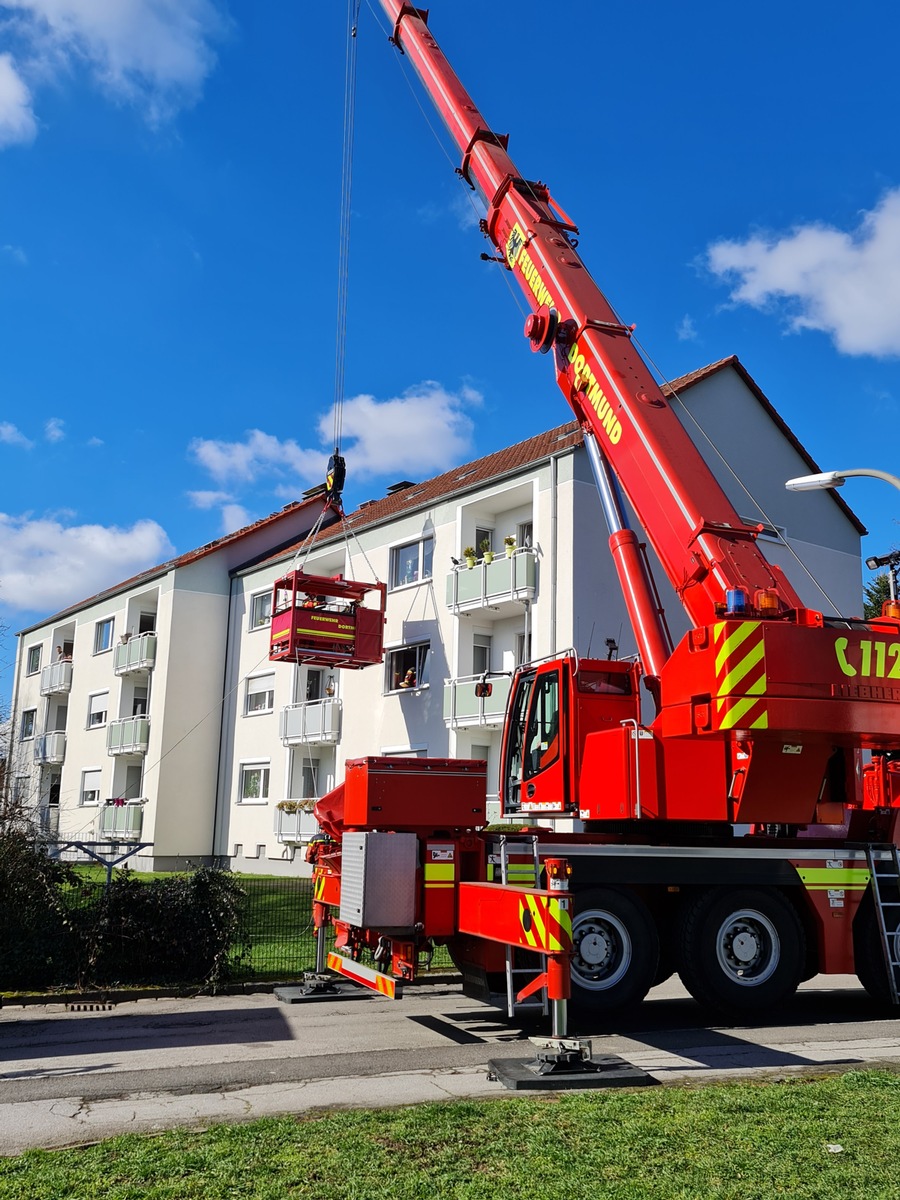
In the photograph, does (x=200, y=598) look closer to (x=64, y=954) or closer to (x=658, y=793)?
(x=64, y=954)

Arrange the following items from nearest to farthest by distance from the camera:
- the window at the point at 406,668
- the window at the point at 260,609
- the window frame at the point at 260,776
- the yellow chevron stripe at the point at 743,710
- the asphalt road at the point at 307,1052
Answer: the asphalt road at the point at 307,1052
the yellow chevron stripe at the point at 743,710
the window at the point at 406,668
the window frame at the point at 260,776
the window at the point at 260,609

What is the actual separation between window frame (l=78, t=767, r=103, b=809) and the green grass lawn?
36.5 m

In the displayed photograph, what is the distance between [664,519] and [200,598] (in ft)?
89.8

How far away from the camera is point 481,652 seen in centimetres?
2656

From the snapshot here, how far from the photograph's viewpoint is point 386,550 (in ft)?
95.1

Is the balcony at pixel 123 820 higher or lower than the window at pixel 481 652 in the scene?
lower

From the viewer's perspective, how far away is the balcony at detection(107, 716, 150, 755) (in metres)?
37.0

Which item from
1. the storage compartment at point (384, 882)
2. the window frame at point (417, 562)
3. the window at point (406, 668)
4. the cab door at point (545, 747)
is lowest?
the storage compartment at point (384, 882)

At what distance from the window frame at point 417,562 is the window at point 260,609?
7054 millimetres

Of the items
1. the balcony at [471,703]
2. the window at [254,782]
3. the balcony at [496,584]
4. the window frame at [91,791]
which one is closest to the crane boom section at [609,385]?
the balcony at [496,584]

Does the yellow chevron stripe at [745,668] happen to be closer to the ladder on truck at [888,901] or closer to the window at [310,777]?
the ladder on truck at [888,901]

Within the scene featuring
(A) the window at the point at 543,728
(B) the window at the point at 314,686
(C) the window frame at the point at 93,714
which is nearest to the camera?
(A) the window at the point at 543,728

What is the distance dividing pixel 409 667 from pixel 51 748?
78.8ft

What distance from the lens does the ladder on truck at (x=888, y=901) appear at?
10.7 m
